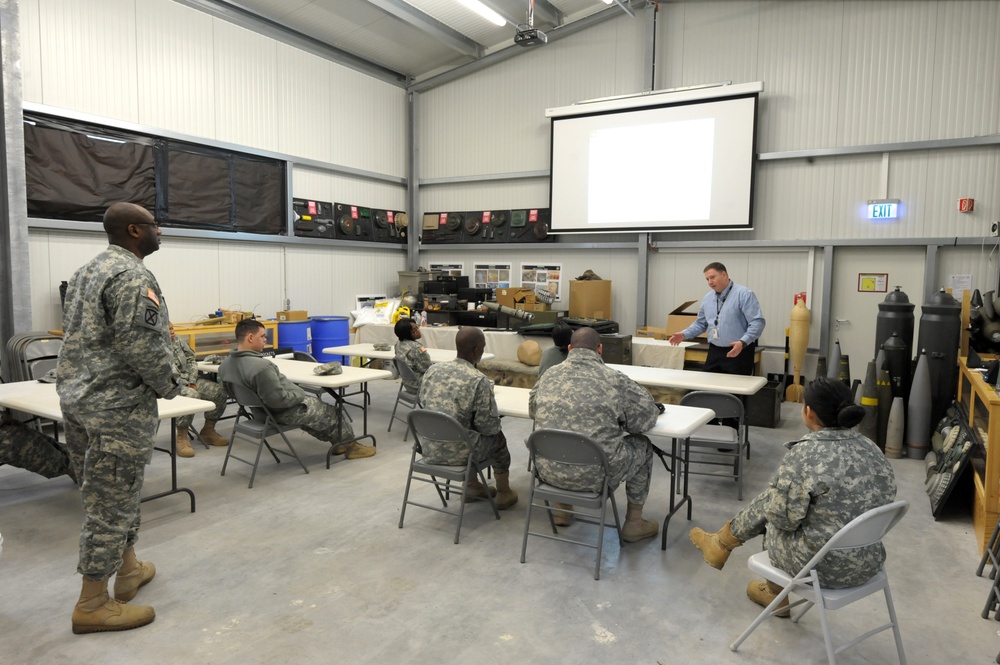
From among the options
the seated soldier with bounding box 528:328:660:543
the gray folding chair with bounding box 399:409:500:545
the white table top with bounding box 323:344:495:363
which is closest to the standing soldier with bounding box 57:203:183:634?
the gray folding chair with bounding box 399:409:500:545

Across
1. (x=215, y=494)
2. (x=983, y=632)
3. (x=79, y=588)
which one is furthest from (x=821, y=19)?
(x=79, y=588)

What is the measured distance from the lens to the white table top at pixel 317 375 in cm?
477

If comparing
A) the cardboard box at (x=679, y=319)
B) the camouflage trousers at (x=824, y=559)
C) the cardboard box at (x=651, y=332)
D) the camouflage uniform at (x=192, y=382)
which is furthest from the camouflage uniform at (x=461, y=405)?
the cardboard box at (x=651, y=332)

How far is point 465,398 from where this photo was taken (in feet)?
11.6

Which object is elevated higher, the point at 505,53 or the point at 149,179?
the point at 505,53

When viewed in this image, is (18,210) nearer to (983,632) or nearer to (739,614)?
(739,614)

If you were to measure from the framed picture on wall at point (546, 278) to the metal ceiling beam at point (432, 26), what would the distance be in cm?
334

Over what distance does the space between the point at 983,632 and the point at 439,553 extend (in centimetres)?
249

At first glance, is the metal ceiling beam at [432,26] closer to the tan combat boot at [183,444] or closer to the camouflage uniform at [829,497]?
the tan combat boot at [183,444]

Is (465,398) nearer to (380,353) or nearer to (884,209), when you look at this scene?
(380,353)

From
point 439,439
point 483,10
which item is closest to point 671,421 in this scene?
point 439,439

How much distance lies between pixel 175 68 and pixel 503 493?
6.33 m

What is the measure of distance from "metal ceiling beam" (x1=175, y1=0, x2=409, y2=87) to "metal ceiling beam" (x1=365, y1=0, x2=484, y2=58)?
129 cm

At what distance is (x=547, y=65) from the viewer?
29.9 ft
